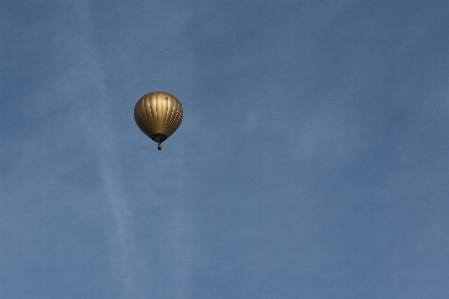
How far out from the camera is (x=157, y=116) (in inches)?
2899

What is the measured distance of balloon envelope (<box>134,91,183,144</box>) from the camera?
7356 cm

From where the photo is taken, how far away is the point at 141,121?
74062 millimetres

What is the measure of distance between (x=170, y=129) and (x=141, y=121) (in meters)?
2.79

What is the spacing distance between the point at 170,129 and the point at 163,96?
3169 millimetres

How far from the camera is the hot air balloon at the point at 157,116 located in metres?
73.6

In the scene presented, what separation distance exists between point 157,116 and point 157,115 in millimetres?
92

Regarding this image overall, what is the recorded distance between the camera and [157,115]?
73625 mm

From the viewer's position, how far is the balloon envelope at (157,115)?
241 feet

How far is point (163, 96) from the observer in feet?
245

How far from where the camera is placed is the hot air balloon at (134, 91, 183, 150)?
73562mm

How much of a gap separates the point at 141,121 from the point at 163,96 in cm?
315
